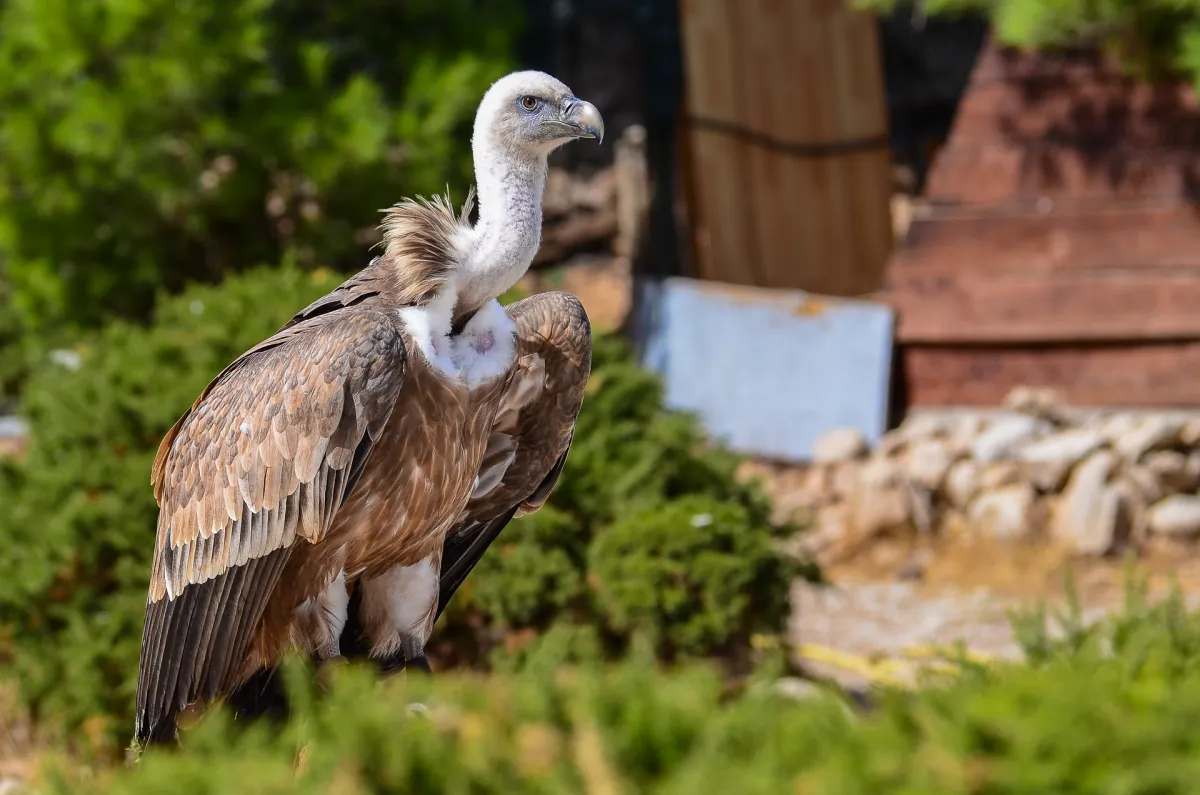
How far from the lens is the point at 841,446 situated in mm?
9297

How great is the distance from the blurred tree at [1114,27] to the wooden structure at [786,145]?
2454 millimetres

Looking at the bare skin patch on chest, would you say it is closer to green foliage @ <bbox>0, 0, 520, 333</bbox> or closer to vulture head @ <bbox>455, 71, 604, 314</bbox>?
vulture head @ <bbox>455, 71, 604, 314</bbox>

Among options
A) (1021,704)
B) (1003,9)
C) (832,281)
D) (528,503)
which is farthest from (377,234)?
(1021,704)

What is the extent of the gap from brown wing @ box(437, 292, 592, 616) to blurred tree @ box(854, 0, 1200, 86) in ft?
16.7

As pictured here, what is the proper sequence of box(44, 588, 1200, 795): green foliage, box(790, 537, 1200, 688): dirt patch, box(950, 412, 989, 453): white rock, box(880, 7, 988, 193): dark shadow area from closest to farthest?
box(44, 588, 1200, 795): green foliage < box(790, 537, 1200, 688): dirt patch < box(950, 412, 989, 453): white rock < box(880, 7, 988, 193): dark shadow area

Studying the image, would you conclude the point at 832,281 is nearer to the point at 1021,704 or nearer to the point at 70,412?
the point at 70,412

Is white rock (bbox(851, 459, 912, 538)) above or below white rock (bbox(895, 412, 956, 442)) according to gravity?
below

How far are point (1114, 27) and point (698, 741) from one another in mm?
7256

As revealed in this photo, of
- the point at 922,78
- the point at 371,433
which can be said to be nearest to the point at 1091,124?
the point at 922,78

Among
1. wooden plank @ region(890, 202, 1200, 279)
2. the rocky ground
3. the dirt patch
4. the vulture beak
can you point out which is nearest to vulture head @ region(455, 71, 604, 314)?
the vulture beak

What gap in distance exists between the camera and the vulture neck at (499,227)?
3572mm

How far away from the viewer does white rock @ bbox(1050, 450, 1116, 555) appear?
7.99m

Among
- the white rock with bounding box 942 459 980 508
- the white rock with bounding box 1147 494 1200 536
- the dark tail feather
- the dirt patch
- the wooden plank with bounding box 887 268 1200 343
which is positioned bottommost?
the dirt patch

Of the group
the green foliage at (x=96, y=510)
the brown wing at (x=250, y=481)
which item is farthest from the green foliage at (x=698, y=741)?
the green foliage at (x=96, y=510)
